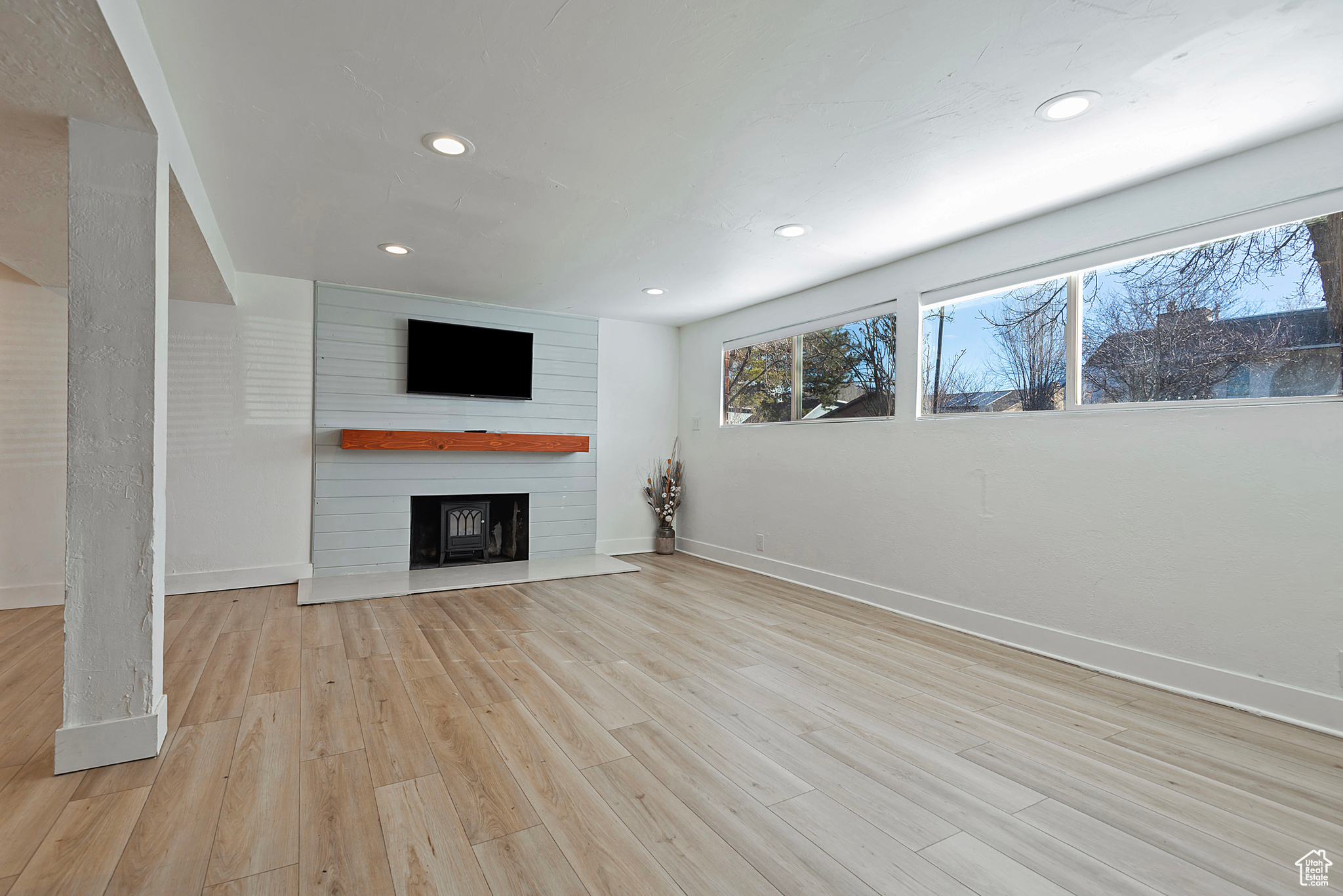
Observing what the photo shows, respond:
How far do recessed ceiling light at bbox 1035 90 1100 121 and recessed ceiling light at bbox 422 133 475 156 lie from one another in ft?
7.18

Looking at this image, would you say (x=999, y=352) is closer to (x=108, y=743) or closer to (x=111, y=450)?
(x=111, y=450)

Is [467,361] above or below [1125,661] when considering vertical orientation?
above

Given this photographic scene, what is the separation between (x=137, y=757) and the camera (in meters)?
1.96

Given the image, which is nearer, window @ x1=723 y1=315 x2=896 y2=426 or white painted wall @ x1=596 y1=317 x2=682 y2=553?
window @ x1=723 y1=315 x2=896 y2=426

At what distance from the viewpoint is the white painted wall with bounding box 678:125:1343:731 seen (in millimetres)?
2309

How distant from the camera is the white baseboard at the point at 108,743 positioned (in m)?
1.88

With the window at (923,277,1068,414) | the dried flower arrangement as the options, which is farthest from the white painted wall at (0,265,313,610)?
the window at (923,277,1068,414)

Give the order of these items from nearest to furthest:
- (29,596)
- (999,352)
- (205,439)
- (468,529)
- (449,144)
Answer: (449,144) → (999,352) → (29,596) → (205,439) → (468,529)

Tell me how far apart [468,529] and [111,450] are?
3.36 m

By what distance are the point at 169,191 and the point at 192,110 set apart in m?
0.43

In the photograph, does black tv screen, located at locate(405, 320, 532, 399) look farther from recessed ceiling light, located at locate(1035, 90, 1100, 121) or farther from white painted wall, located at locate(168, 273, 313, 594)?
recessed ceiling light, located at locate(1035, 90, 1100, 121)

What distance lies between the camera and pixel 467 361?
199 inches

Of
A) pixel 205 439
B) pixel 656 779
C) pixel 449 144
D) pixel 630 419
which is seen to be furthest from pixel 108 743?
pixel 630 419

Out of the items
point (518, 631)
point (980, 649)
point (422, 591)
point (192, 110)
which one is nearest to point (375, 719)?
point (518, 631)
